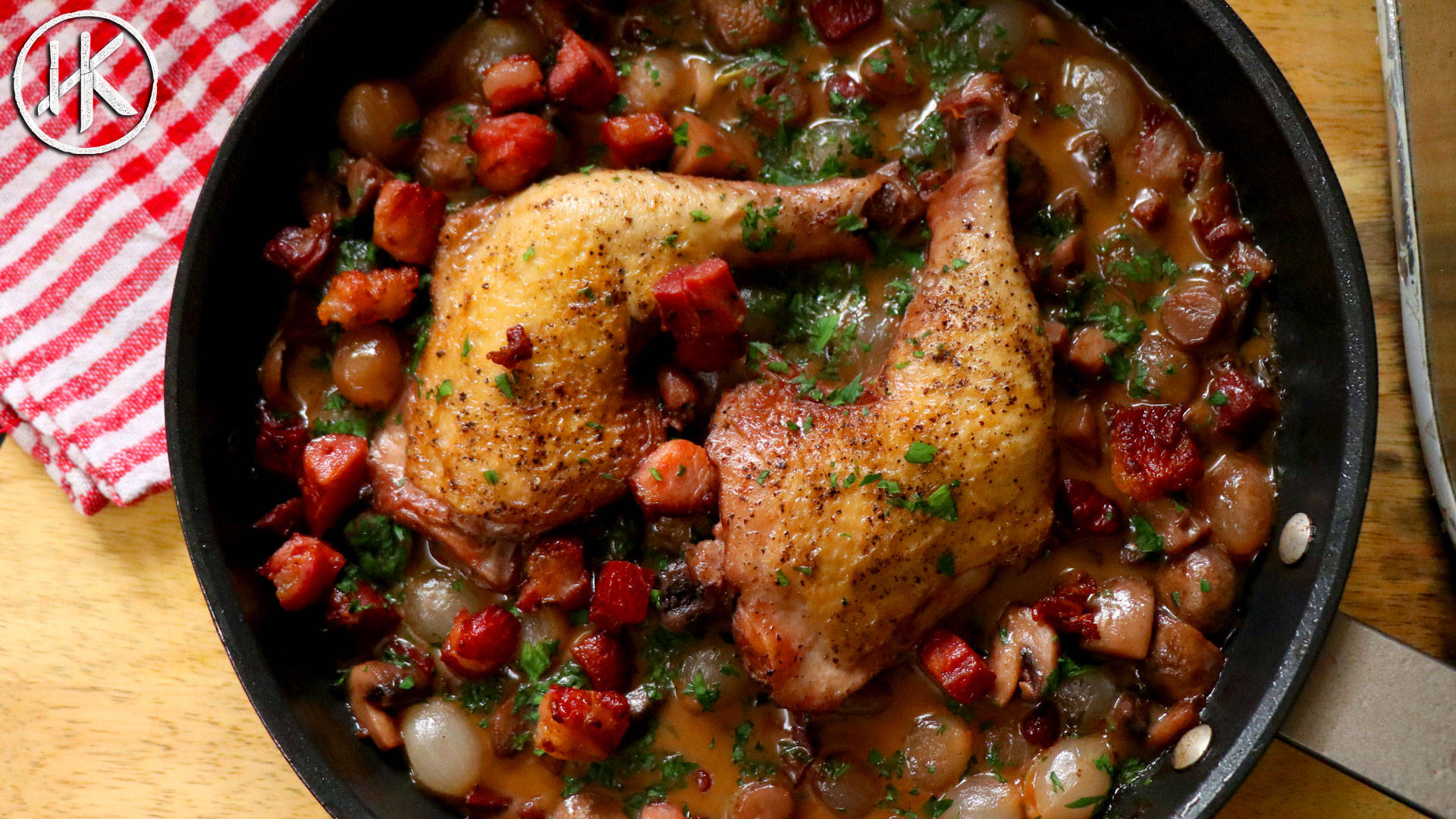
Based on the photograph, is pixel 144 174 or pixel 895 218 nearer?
pixel 895 218

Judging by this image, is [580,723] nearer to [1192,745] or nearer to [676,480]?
[676,480]

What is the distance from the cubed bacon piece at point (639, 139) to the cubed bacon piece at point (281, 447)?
3.71 feet

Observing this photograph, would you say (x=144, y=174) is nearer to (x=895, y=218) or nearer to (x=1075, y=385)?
(x=895, y=218)

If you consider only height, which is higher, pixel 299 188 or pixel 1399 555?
pixel 299 188

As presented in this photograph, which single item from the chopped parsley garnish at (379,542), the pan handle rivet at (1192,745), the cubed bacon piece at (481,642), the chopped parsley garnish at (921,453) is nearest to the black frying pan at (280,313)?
the pan handle rivet at (1192,745)

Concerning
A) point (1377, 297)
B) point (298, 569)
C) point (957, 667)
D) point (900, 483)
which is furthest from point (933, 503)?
point (298, 569)

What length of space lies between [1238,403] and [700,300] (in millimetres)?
1392

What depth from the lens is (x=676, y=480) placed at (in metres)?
2.84

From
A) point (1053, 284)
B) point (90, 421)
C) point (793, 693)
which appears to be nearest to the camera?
point (793, 693)

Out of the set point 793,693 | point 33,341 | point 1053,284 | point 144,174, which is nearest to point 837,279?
point 1053,284

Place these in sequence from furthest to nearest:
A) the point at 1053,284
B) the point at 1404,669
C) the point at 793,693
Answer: the point at 1053,284 → the point at 793,693 → the point at 1404,669

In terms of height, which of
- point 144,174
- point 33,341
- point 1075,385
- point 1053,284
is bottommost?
point 1075,385

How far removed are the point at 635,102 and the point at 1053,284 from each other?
1211 millimetres

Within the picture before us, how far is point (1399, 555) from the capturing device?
121 inches
